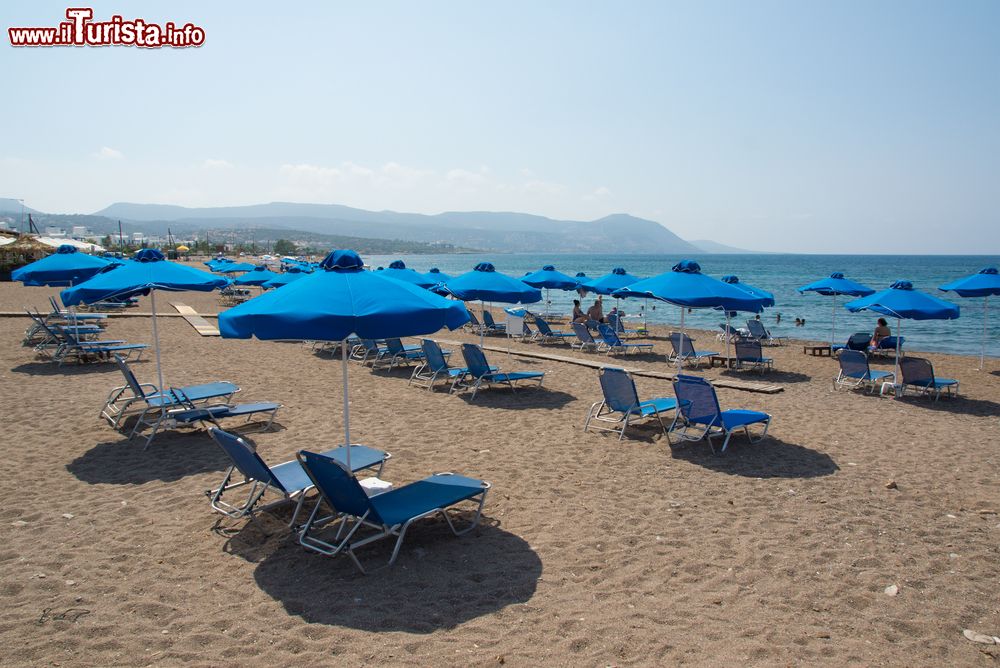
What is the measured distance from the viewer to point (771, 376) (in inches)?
479

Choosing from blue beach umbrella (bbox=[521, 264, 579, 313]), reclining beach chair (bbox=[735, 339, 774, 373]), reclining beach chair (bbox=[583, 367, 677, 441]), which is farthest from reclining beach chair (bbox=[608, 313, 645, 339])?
reclining beach chair (bbox=[583, 367, 677, 441])

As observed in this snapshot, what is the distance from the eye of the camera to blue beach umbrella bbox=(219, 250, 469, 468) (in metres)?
4.15

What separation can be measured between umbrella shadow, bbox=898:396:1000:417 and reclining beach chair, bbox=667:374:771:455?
4.11 m

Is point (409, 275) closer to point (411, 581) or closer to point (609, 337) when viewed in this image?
point (609, 337)

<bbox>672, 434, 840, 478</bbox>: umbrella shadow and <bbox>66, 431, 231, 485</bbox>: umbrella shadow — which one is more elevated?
<bbox>672, 434, 840, 478</bbox>: umbrella shadow

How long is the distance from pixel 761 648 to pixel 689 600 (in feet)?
1.72

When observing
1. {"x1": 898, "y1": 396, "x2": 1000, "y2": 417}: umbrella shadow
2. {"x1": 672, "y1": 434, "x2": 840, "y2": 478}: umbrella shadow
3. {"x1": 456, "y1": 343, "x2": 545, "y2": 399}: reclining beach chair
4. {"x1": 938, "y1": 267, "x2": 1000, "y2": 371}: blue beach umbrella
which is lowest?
{"x1": 672, "y1": 434, "x2": 840, "y2": 478}: umbrella shadow

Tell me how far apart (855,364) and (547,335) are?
7659mm

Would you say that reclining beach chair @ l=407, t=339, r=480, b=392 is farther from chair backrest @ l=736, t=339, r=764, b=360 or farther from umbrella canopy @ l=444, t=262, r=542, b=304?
chair backrest @ l=736, t=339, r=764, b=360

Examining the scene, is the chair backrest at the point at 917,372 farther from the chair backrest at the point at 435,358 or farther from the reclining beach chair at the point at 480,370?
the chair backrest at the point at 435,358

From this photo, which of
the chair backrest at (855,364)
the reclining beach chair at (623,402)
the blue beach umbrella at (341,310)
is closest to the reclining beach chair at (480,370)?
the reclining beach chair at (623,402)

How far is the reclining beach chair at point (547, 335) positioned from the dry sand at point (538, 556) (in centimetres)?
866

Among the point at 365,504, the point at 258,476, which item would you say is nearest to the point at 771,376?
the point at 365,504

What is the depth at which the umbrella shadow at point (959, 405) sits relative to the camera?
29.8 feet
